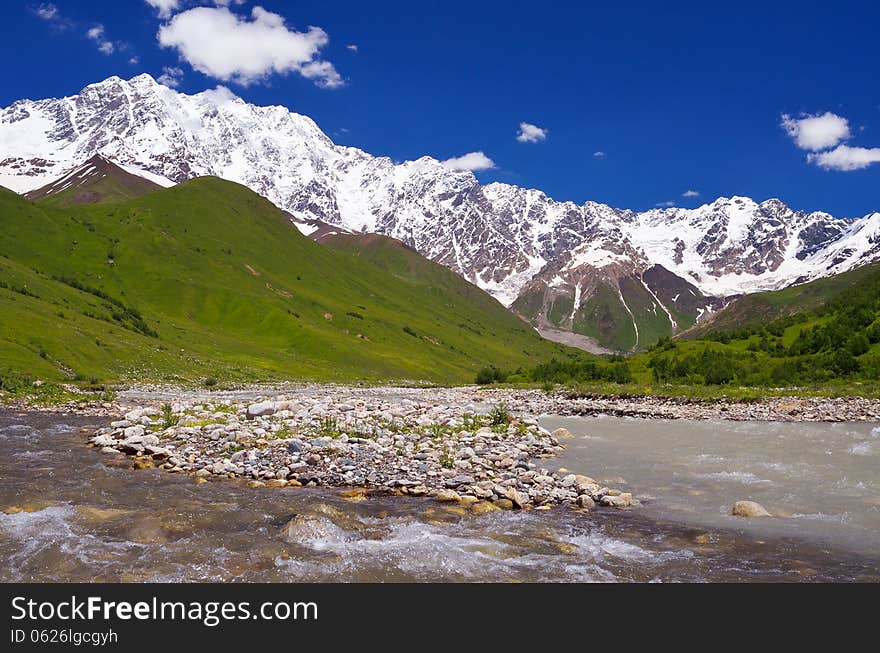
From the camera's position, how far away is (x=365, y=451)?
92.7 ft

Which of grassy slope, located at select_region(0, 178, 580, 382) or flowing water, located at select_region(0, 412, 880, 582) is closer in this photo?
flowing water, located at select_region(0, 412, 880, 582)

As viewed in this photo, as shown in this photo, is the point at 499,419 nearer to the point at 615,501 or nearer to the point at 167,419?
the point at 615,501

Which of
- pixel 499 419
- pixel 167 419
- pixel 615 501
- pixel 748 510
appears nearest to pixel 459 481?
pixel 615 501

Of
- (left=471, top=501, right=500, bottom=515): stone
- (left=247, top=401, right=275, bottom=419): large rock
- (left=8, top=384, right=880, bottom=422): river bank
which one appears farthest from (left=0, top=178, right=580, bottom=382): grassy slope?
(left=471, top=501, right=500, bottom=515): stone

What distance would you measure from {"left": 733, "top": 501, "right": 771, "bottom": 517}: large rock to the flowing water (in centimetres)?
55

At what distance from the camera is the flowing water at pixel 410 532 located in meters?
14.8

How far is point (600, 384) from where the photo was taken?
80250mm

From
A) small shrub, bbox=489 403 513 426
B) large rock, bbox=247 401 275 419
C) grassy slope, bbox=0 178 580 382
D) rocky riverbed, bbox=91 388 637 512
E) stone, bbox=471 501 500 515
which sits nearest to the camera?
stone, bbox=471 501 500 515

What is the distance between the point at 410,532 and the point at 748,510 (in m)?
Result: 11.2

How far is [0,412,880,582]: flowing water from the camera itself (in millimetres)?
14805

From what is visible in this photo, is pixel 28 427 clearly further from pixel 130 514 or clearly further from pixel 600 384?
pixel 600 384

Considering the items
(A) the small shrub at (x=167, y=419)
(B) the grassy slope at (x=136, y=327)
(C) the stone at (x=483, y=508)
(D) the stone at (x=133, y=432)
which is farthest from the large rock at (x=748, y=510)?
(B) the grassy slope at (x=136, y=327)

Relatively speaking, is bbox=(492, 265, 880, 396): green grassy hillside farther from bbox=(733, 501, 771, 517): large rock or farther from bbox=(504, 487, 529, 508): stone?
bbox=(504, 487, 529, 508): stone
